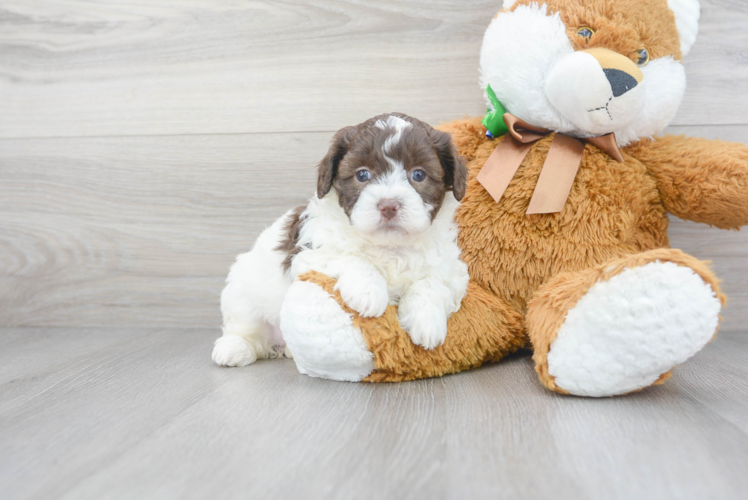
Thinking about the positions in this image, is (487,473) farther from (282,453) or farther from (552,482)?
(282,453)

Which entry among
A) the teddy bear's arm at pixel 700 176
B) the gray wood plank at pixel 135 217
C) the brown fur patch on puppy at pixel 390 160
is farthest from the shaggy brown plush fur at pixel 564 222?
the gray wood plank at pixel 135 217

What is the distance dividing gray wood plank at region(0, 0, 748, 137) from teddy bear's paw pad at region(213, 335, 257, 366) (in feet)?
2.71

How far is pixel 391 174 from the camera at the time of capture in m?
1.32

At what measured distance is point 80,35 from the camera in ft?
6.95

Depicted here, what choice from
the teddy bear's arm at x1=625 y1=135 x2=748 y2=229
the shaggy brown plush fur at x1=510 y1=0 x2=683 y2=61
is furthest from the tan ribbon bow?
the shaggy brown plush fur at x1=510 y1=0 x2=683 y2=61

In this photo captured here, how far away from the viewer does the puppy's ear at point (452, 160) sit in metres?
1.39

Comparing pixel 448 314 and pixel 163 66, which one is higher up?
pixel 163 66

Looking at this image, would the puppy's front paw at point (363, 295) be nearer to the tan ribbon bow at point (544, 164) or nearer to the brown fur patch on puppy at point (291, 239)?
the brown fur patch on puppy at point (291, 239)

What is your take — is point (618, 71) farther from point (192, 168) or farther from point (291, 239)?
point (192, 168)

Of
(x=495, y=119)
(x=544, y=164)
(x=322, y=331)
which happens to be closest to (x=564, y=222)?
(x=544, y=164)

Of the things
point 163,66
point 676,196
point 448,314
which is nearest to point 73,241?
point 163,66

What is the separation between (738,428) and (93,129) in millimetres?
2229

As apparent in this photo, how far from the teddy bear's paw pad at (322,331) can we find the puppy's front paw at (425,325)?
12cm

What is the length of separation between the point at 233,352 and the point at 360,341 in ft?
1.69
